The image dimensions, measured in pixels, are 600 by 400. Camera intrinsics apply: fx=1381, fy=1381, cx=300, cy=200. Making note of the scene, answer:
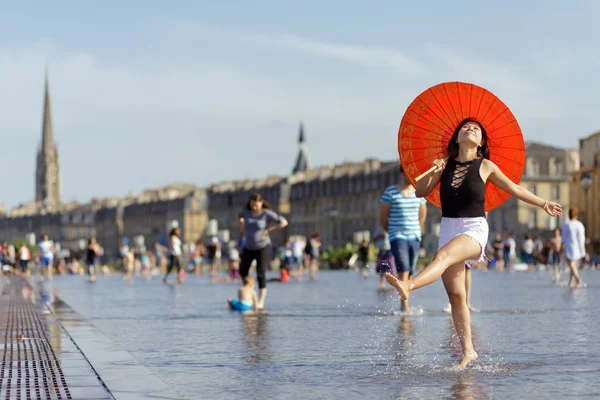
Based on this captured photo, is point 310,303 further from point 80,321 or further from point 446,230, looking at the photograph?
point 446,230

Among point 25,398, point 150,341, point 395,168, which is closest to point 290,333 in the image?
point 150,341

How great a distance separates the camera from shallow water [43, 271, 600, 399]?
783cm

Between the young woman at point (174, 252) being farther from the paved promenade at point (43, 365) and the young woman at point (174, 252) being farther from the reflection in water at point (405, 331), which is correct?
the reflection in water at point (405, 331)

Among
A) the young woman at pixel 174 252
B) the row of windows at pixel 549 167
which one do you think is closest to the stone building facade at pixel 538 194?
the row of windows at pixel 549 167

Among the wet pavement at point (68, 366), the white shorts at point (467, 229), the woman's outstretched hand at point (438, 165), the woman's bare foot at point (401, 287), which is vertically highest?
the woman's outstretched hand at point (438, 165)

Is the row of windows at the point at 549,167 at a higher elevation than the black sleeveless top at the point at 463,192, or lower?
higher

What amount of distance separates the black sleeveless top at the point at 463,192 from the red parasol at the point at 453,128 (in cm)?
34

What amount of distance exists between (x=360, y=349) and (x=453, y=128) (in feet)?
7.00

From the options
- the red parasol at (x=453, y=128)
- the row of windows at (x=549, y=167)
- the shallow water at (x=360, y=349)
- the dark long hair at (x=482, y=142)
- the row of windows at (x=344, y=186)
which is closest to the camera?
the shallow water at (x=360, y=349)

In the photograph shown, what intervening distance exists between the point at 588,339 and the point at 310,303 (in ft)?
29.2

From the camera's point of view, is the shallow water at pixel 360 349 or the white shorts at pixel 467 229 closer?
the shallow water at pixel 360 349

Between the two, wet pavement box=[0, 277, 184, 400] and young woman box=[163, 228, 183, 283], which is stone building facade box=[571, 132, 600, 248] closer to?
young woman box=[163, 228, 183, 283]

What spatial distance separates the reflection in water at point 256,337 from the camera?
32.6ft

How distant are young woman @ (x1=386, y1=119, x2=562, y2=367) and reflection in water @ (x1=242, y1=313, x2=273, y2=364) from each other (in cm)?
156
